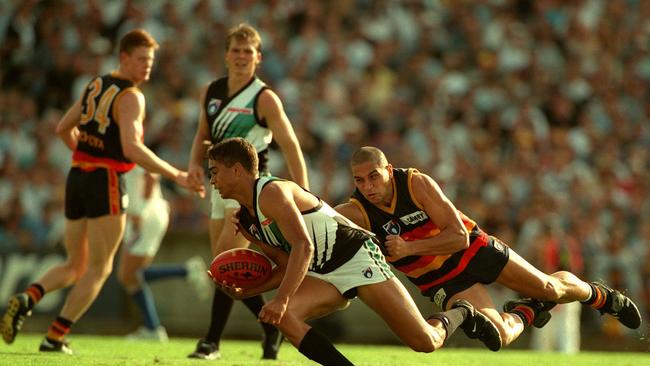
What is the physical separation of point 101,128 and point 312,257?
2.97 metres

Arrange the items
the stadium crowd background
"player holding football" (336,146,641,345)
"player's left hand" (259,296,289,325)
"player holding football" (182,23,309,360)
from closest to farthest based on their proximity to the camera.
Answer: "player's left hand" (259,296,289,325) → "player holding football" (336,146,641,345) → "player holding football" (182,23,309,360) → the stadium crowd background

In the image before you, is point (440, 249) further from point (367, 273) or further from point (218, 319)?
point (218, 319)

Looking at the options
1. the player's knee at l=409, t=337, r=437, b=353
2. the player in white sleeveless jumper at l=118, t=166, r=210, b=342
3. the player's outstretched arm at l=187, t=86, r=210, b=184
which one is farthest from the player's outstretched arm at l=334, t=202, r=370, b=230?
the player in white sleeveless jumper at l=118, t=166, r=210, b=342

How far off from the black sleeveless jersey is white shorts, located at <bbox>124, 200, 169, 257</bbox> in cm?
329

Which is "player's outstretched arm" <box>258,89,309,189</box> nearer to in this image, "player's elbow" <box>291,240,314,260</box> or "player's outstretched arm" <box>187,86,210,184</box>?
"player's outstretched arm" <box>187,86,210,184</box>

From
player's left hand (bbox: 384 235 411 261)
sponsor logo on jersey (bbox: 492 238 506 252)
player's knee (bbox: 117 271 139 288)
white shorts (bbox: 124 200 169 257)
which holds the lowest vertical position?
player's knee (bbox: 117 271 139 288)

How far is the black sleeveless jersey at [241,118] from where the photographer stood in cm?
891

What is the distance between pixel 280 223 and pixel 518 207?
981 cm

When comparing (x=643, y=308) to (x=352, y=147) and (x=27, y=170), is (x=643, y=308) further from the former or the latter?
(x=27, y=170)

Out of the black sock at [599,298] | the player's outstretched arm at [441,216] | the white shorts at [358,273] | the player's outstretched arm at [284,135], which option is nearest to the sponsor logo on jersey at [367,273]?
the white shorts at [358,273]

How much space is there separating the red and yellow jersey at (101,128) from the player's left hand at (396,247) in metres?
2.66

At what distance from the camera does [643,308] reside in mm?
15469

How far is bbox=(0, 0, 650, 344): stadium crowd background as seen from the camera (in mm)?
15562

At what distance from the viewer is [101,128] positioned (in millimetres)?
9109
